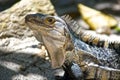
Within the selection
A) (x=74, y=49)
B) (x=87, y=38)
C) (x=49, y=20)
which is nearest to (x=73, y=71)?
(x=74, y=49)

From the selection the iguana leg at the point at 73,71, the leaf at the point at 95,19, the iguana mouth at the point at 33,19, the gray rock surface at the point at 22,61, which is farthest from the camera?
the leaf at the point at 95,19

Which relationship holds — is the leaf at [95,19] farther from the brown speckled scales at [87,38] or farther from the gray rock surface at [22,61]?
the brown speckled scales at [87,38]

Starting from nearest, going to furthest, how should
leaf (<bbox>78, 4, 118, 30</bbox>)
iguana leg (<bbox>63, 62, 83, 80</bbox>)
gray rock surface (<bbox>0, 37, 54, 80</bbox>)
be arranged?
1. iguana leg (<bbox>63, 62, 83, 80</bbox>)
2. gray rock surface (<bbox>0, 37, 54, 80</bbox>)
3. leaf (<bbox>78, 4, 118, 30</bbox>)

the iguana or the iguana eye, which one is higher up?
the iguana eye

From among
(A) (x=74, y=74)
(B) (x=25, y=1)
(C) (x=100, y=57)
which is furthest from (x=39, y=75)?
(B) (x=25, y=1)

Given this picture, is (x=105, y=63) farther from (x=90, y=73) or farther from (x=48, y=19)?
(x=48, y=19)

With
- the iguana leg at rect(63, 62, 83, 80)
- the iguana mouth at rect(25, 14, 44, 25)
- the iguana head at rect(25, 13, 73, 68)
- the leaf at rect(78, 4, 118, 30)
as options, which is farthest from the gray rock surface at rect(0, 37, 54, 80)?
the leaf at rect(78, 4, 118, 30)

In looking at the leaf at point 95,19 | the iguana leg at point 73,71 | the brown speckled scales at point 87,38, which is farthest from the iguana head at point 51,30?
the leaf at point 95,19

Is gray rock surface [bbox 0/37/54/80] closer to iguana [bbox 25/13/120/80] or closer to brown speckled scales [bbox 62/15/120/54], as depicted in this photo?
iguana [bbox 25/13/120/80]
